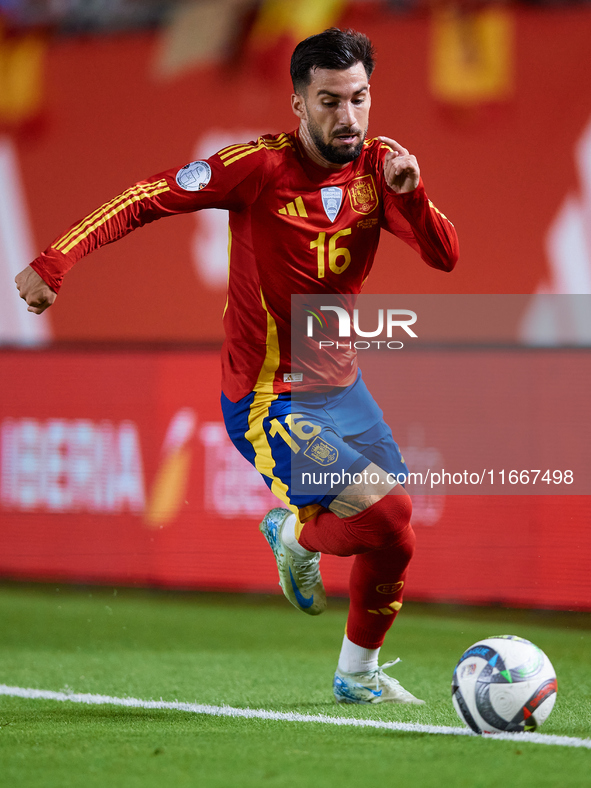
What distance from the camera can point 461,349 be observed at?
20.1 feet

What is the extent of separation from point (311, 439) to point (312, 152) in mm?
979

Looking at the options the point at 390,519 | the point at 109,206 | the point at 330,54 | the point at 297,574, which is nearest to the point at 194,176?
the point at 109,206

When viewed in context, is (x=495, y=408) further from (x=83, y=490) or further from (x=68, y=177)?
(x=68, y=177)

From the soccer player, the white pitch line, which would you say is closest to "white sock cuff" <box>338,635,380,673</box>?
the soccer player

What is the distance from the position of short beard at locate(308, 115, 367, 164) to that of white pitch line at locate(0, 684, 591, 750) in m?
1.84

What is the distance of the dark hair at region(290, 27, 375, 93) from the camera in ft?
11.5

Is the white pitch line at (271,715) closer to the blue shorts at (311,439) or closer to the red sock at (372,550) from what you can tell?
the red sock at (372,550)

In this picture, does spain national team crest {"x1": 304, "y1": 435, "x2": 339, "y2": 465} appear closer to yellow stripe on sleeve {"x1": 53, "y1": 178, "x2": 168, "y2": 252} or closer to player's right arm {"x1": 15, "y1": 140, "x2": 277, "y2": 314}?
player's right arm {"x1": 15, "y1": 140, "x2": 277, "y2": 314}

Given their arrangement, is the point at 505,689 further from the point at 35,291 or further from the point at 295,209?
the point at 35,291

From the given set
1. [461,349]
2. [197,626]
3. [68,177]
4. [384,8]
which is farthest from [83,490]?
[384,8]

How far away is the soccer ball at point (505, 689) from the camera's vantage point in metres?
3.12

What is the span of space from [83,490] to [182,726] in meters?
3.36

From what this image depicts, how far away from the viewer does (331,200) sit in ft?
12.1


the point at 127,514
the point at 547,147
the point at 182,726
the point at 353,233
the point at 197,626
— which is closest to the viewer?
the point at 182,726
